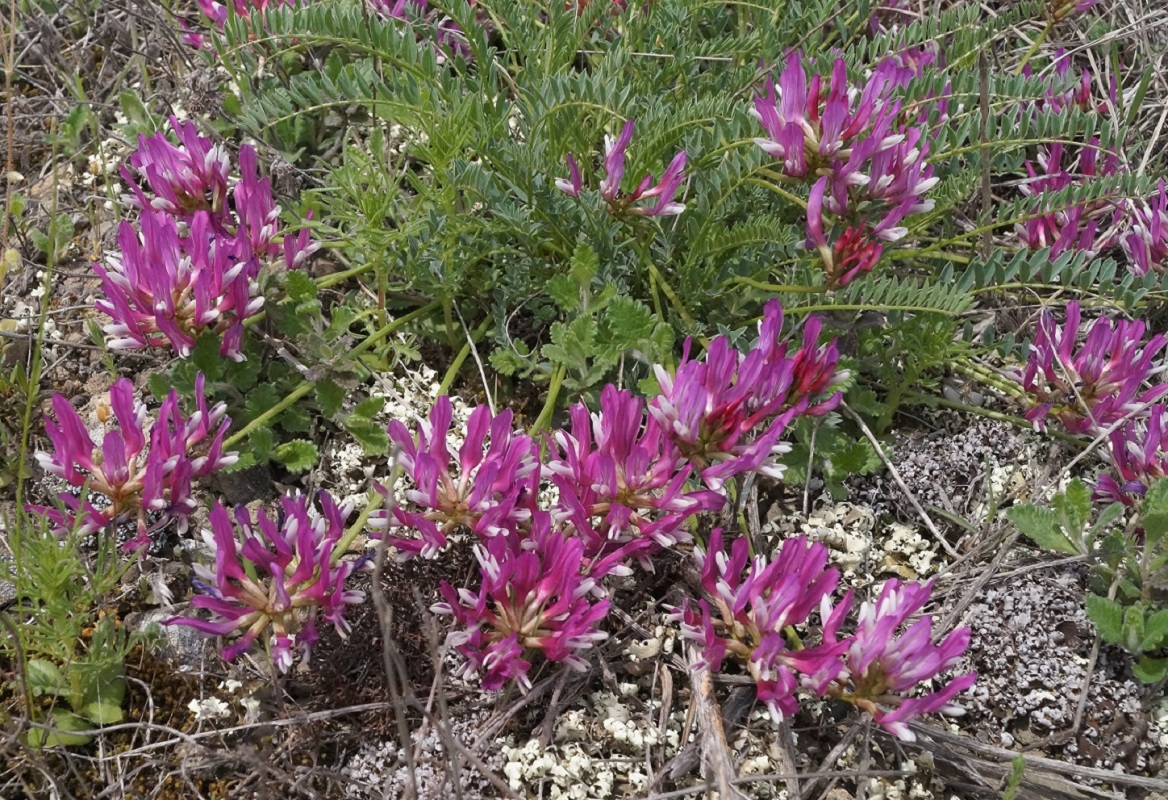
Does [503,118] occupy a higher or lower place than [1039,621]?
higher

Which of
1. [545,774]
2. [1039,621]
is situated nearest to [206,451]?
[545,774]

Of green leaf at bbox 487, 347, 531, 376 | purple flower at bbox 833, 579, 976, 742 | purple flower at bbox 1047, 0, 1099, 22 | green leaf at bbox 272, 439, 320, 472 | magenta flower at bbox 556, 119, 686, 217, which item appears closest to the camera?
purple flower at bbox 833, 579, 976, 742

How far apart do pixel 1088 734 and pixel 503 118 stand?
→ 2089 mm

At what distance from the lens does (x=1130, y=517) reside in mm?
2580

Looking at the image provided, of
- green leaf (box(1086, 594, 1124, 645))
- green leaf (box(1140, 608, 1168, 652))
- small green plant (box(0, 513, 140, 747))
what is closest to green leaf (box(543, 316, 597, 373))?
small green plant (box(0, 513, 140, 747))

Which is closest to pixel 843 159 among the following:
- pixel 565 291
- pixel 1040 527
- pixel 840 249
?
pixel 840 249

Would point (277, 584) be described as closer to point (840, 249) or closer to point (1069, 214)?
point (840, 249)

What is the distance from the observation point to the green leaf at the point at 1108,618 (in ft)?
7.28

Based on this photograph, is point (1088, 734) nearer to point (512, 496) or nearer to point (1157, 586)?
point (1157, 586)

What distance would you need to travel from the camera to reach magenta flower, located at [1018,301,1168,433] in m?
2.40

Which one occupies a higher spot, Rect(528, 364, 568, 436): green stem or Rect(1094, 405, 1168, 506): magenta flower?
Rect(528, 364, 568, 436): green stem

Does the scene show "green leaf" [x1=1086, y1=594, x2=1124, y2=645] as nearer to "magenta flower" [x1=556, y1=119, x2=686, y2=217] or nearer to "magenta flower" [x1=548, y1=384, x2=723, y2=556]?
"magenta flower" [x1=548, y1=384, x2=723, y2=556]

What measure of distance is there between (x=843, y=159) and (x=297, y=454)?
1.52 meters

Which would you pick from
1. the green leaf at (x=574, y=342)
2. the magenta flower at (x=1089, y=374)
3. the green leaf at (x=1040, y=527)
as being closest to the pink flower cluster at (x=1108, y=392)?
the magenta flower at (x=1089, y=374)
